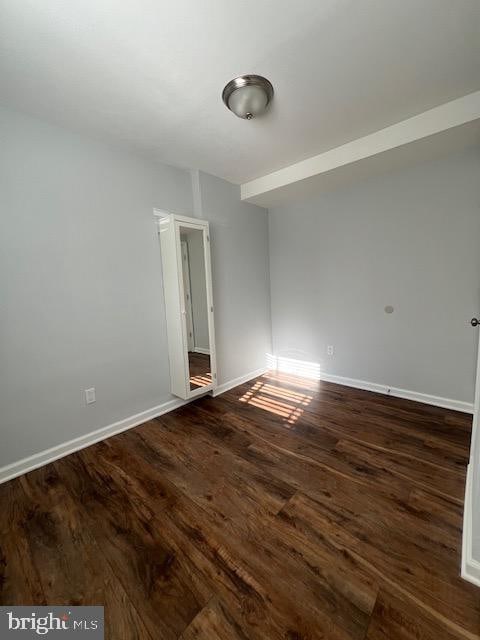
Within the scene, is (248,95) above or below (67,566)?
above

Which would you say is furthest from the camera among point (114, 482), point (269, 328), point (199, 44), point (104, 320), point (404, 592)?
point (269, 328)

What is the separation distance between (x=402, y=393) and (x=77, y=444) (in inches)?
120

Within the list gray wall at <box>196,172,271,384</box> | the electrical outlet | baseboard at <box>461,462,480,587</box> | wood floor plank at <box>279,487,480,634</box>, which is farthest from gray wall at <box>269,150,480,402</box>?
the electrical outlet

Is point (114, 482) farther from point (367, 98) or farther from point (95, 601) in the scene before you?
point (367, 98)

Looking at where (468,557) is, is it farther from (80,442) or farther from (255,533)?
(80,442)

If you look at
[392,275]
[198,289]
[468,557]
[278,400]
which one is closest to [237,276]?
[198,289]

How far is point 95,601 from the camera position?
1.03 meters

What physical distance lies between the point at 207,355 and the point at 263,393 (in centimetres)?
80

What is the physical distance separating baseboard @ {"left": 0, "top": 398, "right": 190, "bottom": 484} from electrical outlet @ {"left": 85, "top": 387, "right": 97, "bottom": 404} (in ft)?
0.85

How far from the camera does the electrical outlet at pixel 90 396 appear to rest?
2.08m

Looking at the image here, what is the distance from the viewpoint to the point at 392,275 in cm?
260

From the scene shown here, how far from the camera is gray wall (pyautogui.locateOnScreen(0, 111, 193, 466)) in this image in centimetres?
172

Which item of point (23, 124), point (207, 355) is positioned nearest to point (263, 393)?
point (207, 355)

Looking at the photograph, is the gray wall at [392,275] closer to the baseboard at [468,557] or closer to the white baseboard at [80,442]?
the baseboard at [468,557]
